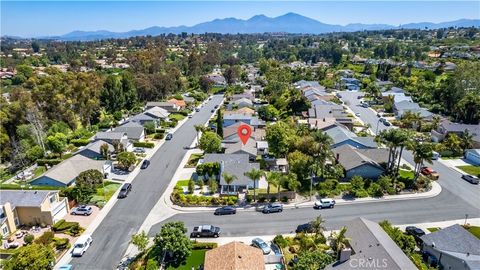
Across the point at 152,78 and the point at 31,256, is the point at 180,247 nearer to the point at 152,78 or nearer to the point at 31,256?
the point at 31,256

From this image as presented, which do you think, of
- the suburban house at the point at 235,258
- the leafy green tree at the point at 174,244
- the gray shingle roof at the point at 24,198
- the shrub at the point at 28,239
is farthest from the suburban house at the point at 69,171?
the suburban house at the point at 235,258

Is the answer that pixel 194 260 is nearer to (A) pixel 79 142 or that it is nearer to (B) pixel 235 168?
(B) pixel 235 168

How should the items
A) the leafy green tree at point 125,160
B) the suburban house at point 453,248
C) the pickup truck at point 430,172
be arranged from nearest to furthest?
the suburban house at point 453,248 → the pickup truck at point 430,172 → the leafy green tree at point 125,160

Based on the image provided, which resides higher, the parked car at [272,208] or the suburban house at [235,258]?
the suburban house at [235,258]

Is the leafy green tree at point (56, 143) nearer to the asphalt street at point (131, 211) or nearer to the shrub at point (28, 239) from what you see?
the asphalt street at point (131, 211)

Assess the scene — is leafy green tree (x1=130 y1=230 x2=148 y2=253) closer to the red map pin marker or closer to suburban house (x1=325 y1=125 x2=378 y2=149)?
the red map pin marker

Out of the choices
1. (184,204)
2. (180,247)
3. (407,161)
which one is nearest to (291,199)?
(184,204)
